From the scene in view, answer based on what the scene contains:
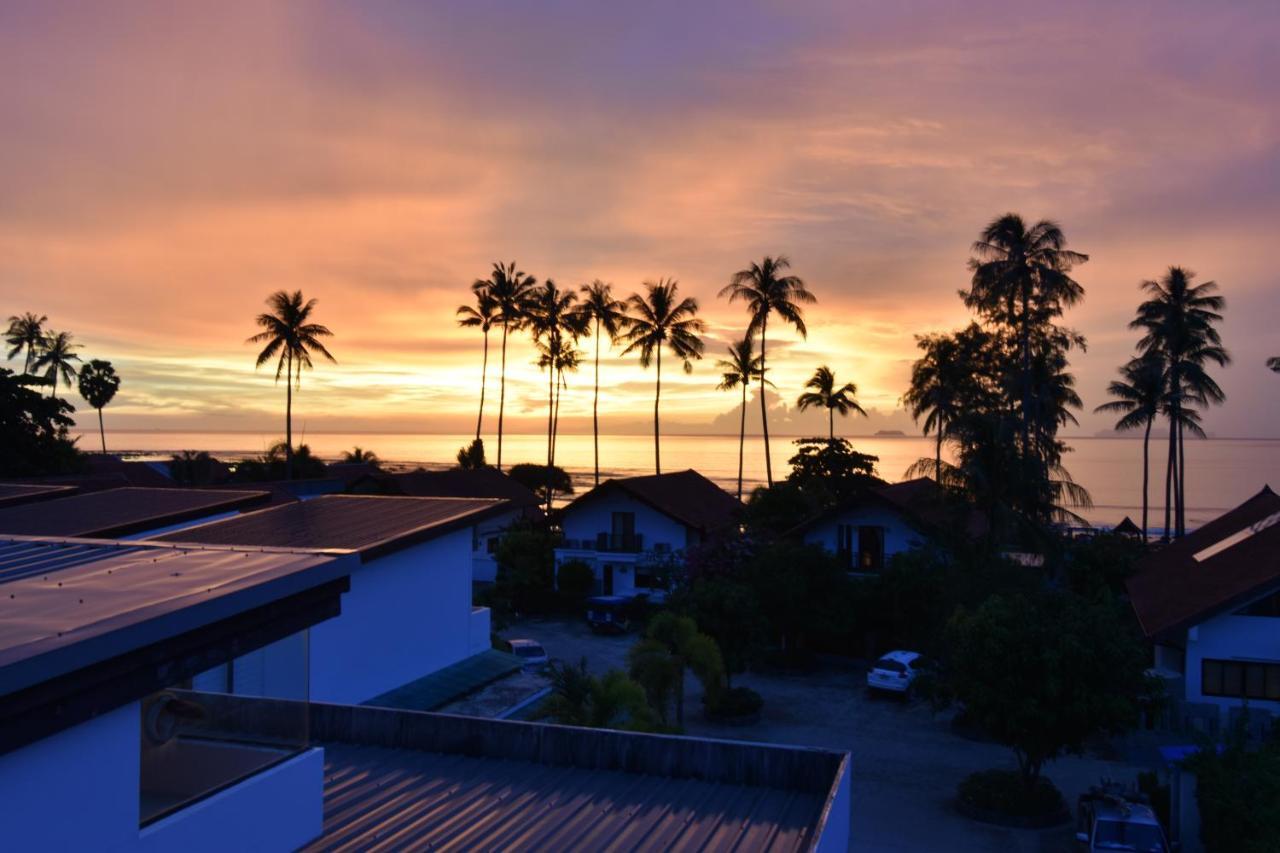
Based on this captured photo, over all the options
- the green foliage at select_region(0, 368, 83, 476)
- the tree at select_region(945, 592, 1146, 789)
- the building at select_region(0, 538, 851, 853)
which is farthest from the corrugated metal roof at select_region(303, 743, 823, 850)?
the green foliage at select_region(0, 368, 83, 476)

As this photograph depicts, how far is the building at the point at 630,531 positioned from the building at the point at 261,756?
34.1m

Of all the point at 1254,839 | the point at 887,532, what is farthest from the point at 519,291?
the point at 1254,839

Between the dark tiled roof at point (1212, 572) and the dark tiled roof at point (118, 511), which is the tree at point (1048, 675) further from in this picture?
the dark tiled roof at point (118, 511)

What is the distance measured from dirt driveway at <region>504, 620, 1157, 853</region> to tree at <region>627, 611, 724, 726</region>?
406cm

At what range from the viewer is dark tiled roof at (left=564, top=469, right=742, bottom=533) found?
46188 mm

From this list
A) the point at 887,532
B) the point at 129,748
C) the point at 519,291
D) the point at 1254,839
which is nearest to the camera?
the point at 129,748

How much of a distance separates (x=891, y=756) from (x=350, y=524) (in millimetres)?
15362

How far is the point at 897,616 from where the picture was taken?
34.2 meters

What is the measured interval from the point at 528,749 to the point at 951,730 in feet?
64.5

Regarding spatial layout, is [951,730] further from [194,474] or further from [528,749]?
[194,474]

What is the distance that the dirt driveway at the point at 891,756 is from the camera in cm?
1878

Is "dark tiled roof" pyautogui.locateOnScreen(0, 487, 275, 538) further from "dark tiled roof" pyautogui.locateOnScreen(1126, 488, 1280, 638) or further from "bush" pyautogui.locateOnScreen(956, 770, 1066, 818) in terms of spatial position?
"dark tiled roof" pyautogui.locateOnScreen(1126, 488, 1280, 638)

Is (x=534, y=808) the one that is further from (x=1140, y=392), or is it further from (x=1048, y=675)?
(x=1140, y=392)

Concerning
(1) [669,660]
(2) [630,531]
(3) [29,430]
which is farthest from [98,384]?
(1) [669,660]
